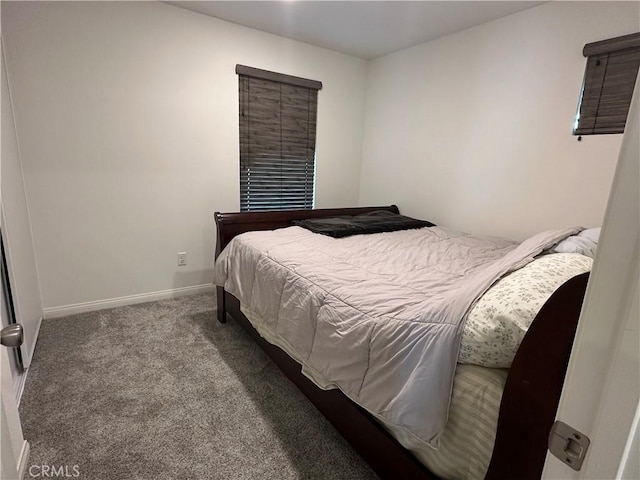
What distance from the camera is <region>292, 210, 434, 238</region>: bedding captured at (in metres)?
2.64

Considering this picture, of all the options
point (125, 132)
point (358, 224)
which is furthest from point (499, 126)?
point (125, 132)

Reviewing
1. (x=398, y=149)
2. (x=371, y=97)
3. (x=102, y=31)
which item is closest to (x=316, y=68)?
(x=371, y=97)

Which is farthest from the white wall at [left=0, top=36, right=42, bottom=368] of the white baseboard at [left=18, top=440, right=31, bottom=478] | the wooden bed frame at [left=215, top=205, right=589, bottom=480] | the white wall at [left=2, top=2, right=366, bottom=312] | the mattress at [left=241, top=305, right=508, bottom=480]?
the mattress at [left=241, top=305, right=508, bottom=480]

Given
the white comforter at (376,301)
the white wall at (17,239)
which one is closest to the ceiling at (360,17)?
the white wall at (17,239)

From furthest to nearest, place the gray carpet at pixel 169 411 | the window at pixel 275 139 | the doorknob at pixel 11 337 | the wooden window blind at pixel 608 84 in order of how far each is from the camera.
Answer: the window at pixel 275 139 → the wooden window blind at pixel 608 84 → the gray carpet at pixel 169 411 → the doorknob at pixel 11 337

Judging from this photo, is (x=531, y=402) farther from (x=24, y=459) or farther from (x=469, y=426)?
(x=24, y=459)

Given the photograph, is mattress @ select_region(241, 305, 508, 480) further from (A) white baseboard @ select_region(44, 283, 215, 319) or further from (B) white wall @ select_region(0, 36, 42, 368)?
(A) white baseboard @ select_region(44, 283, 215, 319)

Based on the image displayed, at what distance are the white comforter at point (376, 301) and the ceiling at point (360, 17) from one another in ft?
5.83

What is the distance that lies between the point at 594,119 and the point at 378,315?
84.3 inches

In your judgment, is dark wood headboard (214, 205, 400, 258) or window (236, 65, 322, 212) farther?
window (236, 65, 322, 212)

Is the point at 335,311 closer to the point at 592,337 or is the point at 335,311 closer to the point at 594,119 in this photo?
the point at 592,337

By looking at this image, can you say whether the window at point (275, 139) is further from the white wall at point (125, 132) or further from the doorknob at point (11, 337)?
the doorknob at point (11, 337)

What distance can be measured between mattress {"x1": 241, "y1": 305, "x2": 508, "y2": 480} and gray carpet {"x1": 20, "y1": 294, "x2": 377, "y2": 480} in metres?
0.48

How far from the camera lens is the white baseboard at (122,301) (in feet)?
8.60
